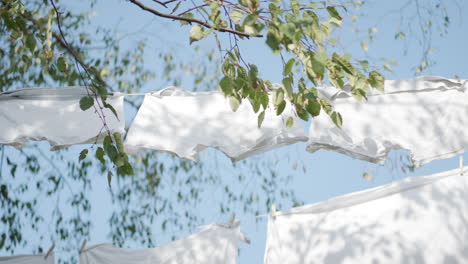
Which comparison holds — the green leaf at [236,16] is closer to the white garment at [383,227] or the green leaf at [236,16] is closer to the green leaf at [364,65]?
the green leaf at [364,65]

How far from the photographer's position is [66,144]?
3525mm

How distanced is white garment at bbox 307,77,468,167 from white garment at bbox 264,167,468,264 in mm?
168

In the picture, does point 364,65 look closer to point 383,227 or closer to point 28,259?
point 383,227

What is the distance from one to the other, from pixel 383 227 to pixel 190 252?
3.31 ft

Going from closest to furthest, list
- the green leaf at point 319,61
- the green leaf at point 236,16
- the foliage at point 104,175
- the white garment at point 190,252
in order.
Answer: the green leaf at point 319,61 → the green leaf at point 236,16 → the white garment at point 190,252 → the foliage at point 104,175

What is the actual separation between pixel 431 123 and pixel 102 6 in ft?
8.71

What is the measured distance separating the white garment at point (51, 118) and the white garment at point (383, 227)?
0.99m

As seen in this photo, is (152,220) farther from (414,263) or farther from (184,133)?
(414,263)

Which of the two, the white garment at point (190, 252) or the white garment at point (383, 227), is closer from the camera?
the white garment at point (383, 227)

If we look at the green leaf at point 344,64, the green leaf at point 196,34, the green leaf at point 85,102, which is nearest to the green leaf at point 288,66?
the green leaf at point 344,64

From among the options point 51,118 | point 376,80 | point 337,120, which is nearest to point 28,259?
point 51,118

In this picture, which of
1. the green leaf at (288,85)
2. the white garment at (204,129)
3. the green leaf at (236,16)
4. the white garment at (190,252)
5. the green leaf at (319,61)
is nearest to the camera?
the green leaf at (319,61)

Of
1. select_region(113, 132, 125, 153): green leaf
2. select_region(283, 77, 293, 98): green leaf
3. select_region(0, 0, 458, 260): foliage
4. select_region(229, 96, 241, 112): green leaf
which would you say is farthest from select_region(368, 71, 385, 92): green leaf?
select_region(0, 0, 458, 260): foliage

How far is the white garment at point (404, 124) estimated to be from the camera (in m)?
3.47
